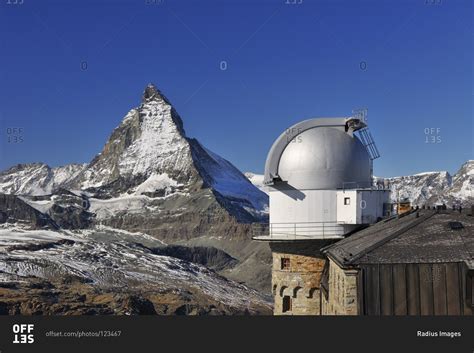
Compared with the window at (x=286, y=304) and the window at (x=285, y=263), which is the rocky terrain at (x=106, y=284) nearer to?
the window at (x=286, y=304)

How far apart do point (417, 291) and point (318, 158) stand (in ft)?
39.4

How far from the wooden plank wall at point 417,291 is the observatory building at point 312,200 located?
10525mm

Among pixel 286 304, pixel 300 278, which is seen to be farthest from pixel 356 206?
pixel 286 304

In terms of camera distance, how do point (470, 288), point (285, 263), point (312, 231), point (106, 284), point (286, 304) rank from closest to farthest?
1. point (470, 288)
2. point (312, 231)
3. point (286, 304)
4. point (285, 263)
5. point (106, 284)

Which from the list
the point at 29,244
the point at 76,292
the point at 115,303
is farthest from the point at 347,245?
the point at 29,244

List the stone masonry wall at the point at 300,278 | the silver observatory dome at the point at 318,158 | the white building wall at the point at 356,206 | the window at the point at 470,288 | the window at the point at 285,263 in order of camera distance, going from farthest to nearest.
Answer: the window at the point at 285,263 < the stone masonry wall at the point at 300,278 < the silver observatory dome at the point at 318,158 < the white building wall at the point at 356,206 < the window at the point at 470,288

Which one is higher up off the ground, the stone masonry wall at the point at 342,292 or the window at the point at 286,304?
the stone masonry wall at the point at 342,292

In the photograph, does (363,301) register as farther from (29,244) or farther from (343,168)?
(29,244)

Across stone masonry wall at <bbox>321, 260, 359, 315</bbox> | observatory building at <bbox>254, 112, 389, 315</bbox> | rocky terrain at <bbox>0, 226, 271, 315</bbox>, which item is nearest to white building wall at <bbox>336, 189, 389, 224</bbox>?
observatory building at <bbox>254, 112, 389, 315</bbox>

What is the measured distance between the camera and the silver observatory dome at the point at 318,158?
30609 millimetres

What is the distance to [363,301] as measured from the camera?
1997cm

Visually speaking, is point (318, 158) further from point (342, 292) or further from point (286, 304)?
point (342, 292)

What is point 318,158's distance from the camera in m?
30.7

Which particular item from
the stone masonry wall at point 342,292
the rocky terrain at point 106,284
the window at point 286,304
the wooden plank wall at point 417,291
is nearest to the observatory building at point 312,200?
the window at point 286,304
